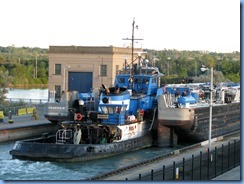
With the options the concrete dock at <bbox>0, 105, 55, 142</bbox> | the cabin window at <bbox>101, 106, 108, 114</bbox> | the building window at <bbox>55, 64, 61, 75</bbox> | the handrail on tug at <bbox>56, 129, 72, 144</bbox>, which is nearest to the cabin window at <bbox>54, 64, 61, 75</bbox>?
the building window at <bbox>55, 64, 61, 75</bbox>

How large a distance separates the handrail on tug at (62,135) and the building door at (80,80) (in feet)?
72.7

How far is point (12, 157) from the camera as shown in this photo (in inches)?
1054

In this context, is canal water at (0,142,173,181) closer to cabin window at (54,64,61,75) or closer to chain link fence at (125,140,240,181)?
chain link fence at (125,140,240,181)

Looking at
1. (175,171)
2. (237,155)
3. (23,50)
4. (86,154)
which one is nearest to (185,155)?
(237,155)

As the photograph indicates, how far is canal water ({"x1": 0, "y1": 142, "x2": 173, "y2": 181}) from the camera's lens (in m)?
23.0

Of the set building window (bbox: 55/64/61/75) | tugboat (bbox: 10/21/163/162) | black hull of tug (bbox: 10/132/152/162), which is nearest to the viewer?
black hull of tug (bbox: 10/132/152/162)

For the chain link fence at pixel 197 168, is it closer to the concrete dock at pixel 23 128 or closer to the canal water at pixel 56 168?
the canal water at pixel 56 168

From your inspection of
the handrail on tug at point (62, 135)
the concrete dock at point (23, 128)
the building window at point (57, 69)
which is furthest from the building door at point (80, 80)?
the handrail on tug at point (62, 135)

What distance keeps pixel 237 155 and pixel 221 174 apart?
134 inches

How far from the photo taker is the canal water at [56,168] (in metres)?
23.0

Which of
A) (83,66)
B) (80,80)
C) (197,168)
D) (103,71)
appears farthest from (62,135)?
(83,66)

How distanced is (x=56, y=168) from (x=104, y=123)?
4.90 meters

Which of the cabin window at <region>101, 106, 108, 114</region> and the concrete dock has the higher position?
the cabin window at <region>101, 106, 108, 114</region>

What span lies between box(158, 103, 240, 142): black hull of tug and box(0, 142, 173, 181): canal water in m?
3.35
